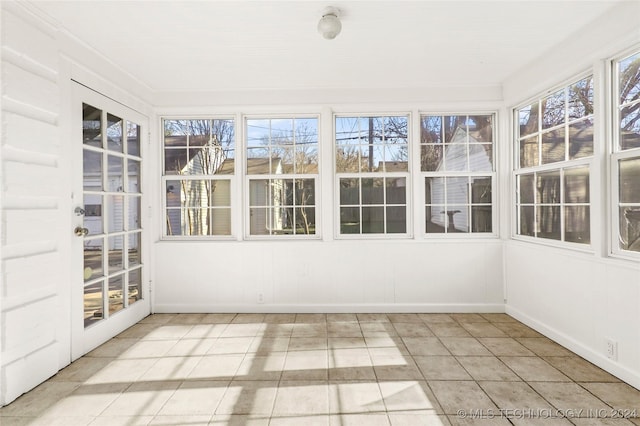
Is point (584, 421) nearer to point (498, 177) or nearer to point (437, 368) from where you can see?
point (437, 368)

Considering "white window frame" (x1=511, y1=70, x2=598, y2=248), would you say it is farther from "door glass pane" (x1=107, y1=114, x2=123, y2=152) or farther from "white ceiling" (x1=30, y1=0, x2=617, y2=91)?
"door glass pane" (x1=107, y1=114, x2=123, y2=152)

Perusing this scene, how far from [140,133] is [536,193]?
431cm

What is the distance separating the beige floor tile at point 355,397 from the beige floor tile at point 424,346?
0.67 meters

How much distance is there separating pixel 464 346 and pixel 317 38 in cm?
294

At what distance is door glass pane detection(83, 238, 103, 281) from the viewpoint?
9.54ft

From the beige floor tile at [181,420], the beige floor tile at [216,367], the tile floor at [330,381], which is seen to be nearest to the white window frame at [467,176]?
the tile floor at [330,381]

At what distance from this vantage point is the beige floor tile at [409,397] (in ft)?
6.73

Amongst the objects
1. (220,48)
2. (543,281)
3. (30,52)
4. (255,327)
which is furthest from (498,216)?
(30,52)

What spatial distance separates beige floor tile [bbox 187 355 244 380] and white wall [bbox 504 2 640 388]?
9.20 ft

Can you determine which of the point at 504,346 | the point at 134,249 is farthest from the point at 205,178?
the point at 504,346

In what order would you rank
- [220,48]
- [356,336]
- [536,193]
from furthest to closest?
[536,193] → [356,336] → [220,48]

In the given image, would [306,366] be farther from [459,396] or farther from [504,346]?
[504,346]

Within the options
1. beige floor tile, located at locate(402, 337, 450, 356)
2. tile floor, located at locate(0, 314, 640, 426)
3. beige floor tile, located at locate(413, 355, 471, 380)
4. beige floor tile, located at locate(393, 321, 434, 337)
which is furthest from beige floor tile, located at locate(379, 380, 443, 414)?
beige floor tile, located at locate(393, 321, 434, 337)

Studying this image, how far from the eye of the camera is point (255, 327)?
11.4 ft
